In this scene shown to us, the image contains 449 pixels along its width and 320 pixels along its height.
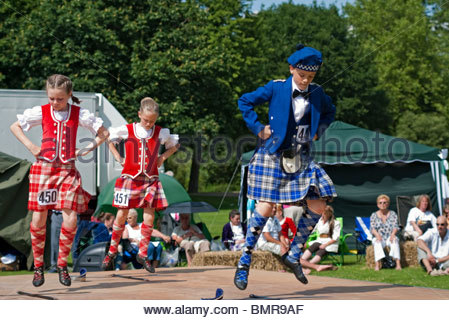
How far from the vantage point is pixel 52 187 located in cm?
551

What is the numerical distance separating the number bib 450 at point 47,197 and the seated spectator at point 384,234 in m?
6.68

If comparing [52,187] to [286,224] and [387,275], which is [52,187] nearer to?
[387,275]

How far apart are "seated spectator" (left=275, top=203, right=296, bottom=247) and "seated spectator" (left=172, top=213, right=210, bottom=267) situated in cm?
131

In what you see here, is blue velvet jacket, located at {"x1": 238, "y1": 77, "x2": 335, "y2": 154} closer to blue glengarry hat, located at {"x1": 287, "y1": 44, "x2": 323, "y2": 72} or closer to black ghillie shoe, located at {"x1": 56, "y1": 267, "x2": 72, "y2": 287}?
blue glengarry hat, located at {"x1": 287, "y1": 44, "x2": 323, "y2": 72}

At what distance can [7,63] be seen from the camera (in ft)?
76.9

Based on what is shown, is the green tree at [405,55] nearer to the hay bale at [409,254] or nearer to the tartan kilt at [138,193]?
the hay bale at [409,254]

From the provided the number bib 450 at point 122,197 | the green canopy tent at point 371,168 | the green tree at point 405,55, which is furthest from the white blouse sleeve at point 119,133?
the green tree at point 405,55

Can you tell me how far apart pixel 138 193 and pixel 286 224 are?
4920 mm

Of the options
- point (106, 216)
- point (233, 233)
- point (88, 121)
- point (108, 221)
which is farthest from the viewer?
point (233, 233)

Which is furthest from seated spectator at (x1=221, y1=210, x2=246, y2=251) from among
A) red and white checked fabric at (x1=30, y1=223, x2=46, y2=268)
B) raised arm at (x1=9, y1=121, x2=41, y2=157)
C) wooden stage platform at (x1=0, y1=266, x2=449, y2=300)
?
raised arm at (x1=9, y1=121, x2=41, y2=157)

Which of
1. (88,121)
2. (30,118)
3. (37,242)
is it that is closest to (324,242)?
(88,121)

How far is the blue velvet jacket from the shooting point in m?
5.27
